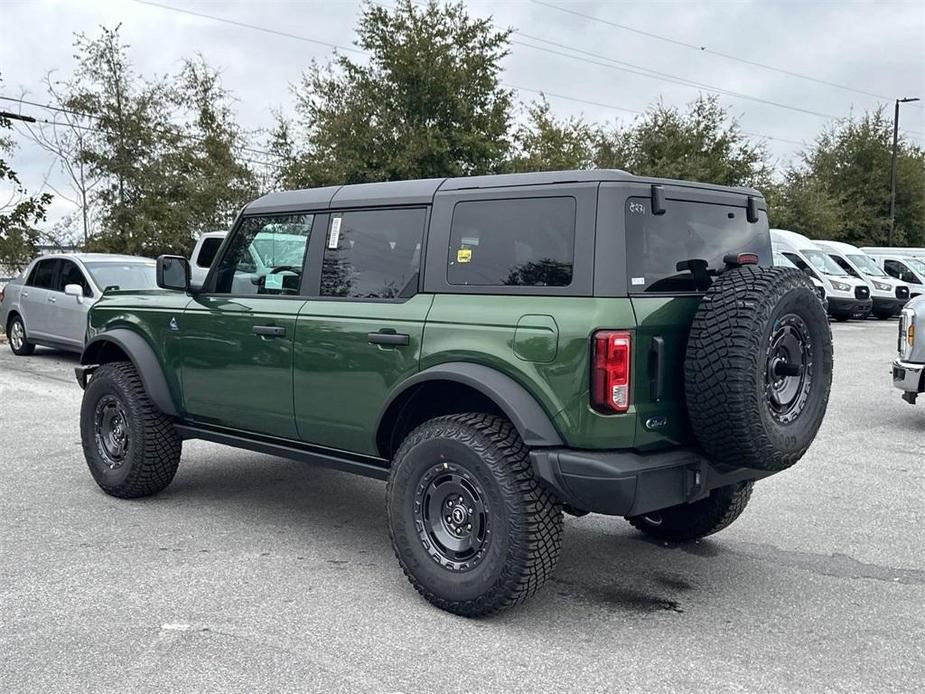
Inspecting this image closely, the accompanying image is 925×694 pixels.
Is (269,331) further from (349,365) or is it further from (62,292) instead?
(62,292)

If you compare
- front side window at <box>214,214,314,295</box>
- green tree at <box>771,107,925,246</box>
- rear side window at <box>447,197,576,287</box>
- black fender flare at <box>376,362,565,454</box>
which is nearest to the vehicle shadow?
black fender flare at <box>376,362,565,454</box>

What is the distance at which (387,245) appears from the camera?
479 centimetres

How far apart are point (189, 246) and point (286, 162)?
3.63 meters

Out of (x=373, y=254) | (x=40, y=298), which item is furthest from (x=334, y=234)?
(x=40, y=298)

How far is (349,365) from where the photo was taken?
471 centimetres

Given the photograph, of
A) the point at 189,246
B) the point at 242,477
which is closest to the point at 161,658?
the point at 242,477

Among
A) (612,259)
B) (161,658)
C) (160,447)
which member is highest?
(612,259)

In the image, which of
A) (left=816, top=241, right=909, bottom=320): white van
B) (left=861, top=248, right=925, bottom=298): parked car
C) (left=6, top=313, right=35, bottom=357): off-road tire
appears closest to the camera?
(left=6, top=313, right=35, bottom=357): off-road tire

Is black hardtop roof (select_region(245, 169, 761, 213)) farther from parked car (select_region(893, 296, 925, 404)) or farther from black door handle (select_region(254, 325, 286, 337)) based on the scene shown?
parked car (select_region(893, 296, 925, 404))

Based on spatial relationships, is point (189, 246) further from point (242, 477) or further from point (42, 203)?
point (242, 477)

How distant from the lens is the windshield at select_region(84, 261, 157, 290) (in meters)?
13.3

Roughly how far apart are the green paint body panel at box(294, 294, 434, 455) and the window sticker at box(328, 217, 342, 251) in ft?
1.03

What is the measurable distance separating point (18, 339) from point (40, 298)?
1.28 metres

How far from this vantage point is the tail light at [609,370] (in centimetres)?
380
